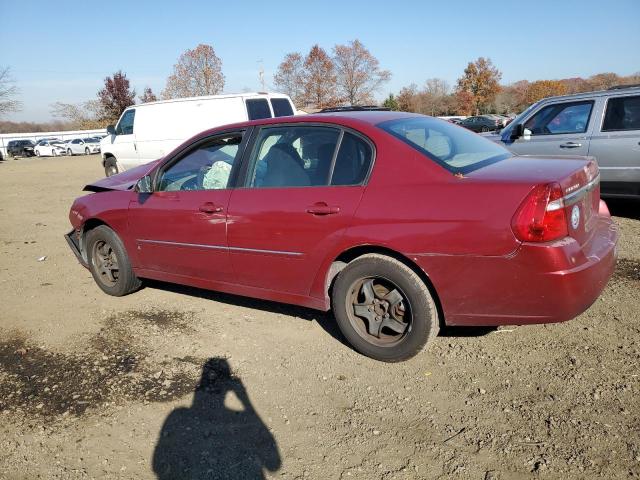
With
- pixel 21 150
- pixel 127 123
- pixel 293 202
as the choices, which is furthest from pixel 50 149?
pixel 293 202

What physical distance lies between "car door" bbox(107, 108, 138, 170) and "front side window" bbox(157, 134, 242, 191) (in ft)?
33.0

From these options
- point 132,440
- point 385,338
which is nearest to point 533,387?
point 385,338

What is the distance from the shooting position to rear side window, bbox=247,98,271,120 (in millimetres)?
11078

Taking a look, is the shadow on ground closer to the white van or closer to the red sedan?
the red sedan

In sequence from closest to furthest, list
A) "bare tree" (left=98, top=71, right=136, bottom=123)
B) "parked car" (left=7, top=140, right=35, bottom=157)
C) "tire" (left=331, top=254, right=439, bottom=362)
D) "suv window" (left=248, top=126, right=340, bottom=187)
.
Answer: "tire" (left=331, top=254, right=439, bottom=362)
"suv window" (left=248, top=126, right=340, bottom=187)
"parked car" (left=7, top=140, right=35, bottom=157)
"bare tree" (left=98, top=71, right=136, bottom=123)

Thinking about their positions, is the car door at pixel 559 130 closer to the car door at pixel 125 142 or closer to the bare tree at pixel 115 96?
the car door at pixel 125 142

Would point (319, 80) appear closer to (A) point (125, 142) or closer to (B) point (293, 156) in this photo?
(A) point (125, 142)

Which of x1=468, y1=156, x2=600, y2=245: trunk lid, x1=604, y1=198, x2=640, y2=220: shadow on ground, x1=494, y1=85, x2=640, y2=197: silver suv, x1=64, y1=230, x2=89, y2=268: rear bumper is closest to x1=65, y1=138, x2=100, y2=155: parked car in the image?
x1=64, y1=230, x2=89, y2=268: rear bumper

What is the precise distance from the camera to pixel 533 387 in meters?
3.02

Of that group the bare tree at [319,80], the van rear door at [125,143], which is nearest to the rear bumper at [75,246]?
the van rear door at [125,143]

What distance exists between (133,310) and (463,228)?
3192 millimetres

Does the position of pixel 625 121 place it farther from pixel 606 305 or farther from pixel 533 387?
pixel 533 387

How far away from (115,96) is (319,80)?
927 inches

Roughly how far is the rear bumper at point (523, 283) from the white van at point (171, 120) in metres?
8.77
